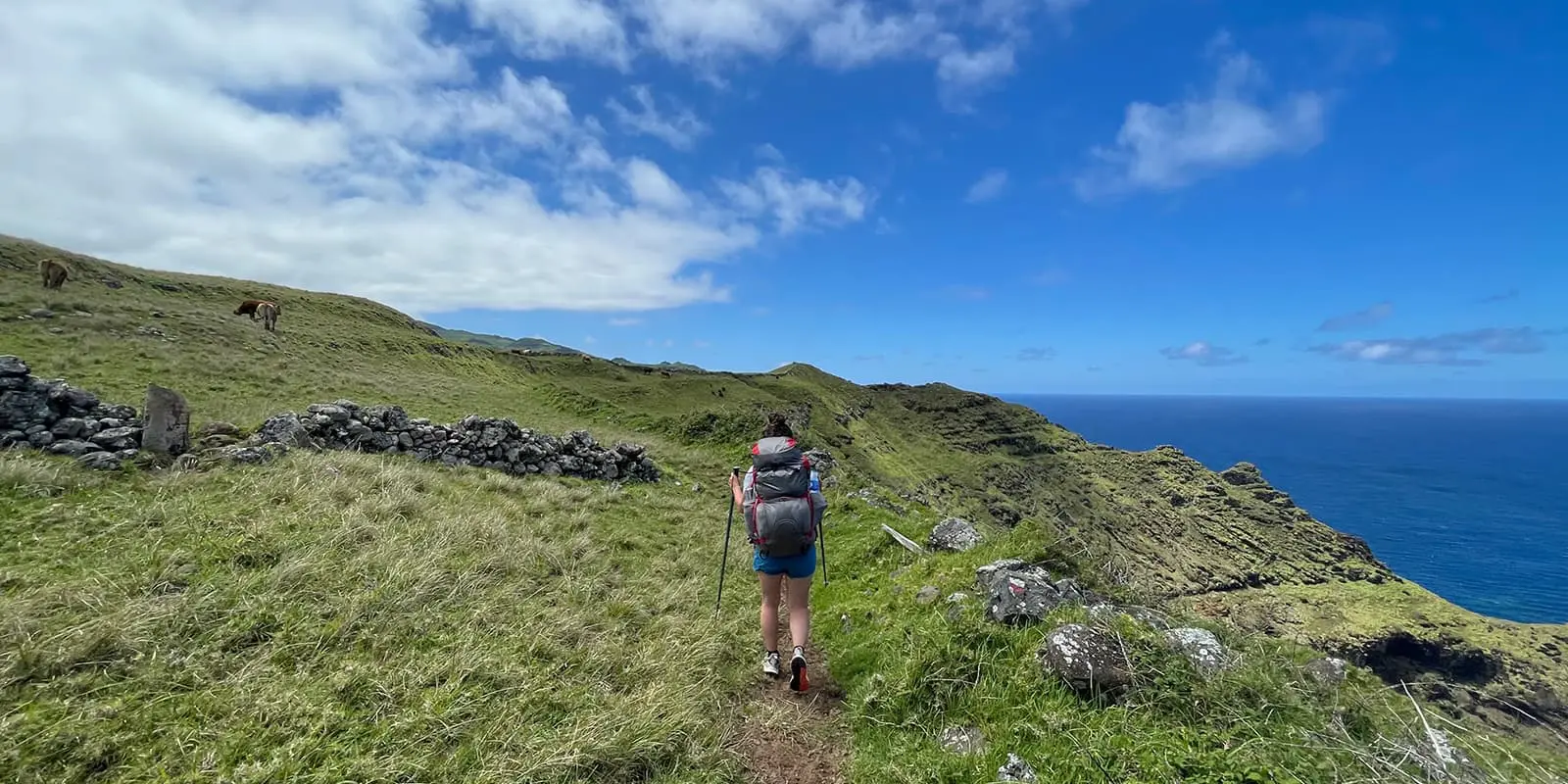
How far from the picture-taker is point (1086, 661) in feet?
17.4

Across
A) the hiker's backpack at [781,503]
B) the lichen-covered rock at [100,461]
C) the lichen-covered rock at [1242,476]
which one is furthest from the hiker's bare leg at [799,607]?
the lichen-covered rock at [1242,476]

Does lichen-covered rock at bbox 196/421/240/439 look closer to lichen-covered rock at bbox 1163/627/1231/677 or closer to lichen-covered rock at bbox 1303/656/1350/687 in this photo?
lichen-covered rock at bbox 1163/627/1231/677

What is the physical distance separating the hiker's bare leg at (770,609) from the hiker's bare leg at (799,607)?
0.04m

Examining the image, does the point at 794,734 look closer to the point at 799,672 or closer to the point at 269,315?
the point at 799,672

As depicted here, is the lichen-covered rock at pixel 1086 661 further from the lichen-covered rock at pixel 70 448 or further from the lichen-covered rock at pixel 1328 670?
the lichen-covered rock at pixel 70 448

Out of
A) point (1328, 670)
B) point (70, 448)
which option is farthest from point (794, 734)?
point (70, 448)

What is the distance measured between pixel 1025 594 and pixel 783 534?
110 inches

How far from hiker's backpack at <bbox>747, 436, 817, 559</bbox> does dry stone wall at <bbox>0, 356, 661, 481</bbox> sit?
926 cm

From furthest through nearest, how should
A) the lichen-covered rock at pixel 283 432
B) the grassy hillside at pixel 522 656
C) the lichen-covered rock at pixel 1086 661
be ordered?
the lichen-covered rock at pixel 283 432, the lichen-covered rock at pixel 1086 661, the grassy hillside at pixel 522 656

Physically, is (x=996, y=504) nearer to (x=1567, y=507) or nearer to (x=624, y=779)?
(x=624, y=779)

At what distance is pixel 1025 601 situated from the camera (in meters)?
6.48

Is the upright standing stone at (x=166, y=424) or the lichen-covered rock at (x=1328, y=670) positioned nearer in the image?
the lichen-covered rock at (x=1328, y=670)

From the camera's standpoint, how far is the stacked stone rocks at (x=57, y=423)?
Result: 8688 mm

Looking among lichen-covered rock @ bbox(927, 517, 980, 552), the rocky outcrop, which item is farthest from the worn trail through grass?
lichen-covered rock @ bbox(927, 517, 980, 552)
